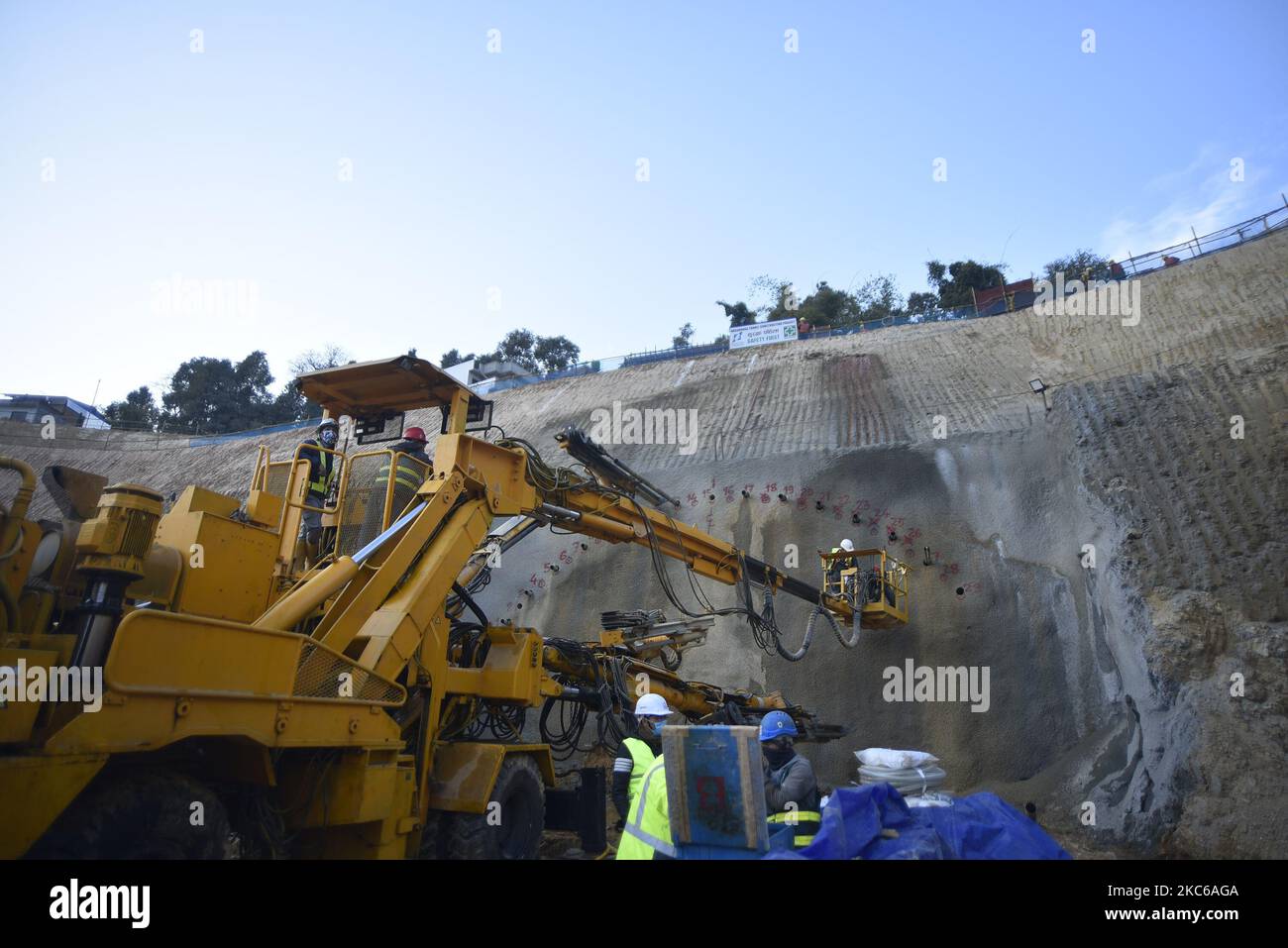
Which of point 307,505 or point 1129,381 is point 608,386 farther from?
point 307,505

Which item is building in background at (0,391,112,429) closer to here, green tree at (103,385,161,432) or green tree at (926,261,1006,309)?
green tree at (103,385,161,432)

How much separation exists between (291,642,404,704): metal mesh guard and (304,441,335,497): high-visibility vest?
2.19 meters

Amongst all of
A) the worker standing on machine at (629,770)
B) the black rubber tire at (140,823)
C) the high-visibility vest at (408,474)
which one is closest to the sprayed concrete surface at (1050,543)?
the worker standing on machine at (629,770)

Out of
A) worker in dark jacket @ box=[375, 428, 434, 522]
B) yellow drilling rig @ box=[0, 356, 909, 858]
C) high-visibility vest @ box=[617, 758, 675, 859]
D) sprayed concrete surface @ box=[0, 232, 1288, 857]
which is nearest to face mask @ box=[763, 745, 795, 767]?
high-visibility vest @ box=[617, 758, 675, 859]

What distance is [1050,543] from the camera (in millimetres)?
15016

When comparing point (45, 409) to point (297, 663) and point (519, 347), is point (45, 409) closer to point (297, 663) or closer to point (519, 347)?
point (519, 347)

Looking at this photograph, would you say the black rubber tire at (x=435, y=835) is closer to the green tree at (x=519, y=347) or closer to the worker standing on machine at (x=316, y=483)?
the worker standing on machine at (x=316, y=483)

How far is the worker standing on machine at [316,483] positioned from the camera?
23.8 feet

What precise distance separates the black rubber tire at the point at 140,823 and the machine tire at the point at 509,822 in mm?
2444

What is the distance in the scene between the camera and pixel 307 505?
706 cm

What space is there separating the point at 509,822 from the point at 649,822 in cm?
Result: 339

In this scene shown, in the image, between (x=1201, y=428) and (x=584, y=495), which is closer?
(x=584, y=495)
